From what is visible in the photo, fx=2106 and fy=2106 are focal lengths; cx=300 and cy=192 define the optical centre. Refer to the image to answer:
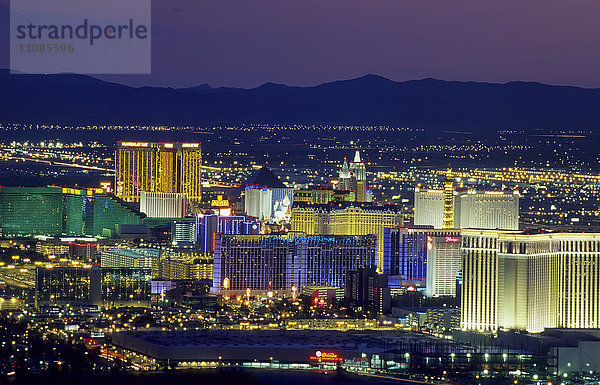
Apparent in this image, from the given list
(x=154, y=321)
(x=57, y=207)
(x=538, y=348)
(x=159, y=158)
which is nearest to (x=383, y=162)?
(x=159, y=158)

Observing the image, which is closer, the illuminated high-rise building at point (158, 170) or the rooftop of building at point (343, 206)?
the rooftop of building at point (343, 206)

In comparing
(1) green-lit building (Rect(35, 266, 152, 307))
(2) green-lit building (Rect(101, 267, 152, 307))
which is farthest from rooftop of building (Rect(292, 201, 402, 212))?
(1) green-lit building (Rect(35, 266, 152, 307))

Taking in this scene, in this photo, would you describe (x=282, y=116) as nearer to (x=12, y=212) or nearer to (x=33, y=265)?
(x=12, y=212)

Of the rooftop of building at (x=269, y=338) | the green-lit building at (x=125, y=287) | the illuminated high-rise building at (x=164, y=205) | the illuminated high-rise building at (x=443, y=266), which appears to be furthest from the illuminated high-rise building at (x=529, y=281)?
the illuminated high-rise building at (x=164, y=205)

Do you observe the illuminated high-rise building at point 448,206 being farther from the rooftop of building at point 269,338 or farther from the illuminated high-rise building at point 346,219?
the rooftop of building at point 269,338

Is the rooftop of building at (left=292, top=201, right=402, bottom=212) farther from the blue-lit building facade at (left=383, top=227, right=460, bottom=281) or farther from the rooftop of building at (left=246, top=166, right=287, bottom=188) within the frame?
the rooftop of building at (left=246, top=166, right=287, bottom=188)
